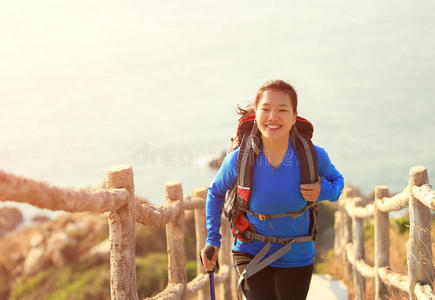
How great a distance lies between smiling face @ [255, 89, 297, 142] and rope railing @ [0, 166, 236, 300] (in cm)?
88

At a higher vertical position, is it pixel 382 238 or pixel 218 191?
pixel 218 191

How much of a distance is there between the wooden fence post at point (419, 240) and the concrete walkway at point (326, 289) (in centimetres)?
317

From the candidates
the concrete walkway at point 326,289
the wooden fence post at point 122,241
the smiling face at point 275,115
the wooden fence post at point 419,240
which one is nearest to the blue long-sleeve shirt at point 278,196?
the smiling face at point 275,115

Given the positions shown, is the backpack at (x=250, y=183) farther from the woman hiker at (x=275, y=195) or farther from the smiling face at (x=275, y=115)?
the smiling face at (x=275, y=115)

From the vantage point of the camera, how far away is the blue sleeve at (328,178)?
3.28 meters

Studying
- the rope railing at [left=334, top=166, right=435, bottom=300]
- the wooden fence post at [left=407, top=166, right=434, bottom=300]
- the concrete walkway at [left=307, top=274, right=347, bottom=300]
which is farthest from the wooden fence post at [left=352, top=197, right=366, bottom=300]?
the wooden fence post at [left=407, top=166, right=434, bottom=300]

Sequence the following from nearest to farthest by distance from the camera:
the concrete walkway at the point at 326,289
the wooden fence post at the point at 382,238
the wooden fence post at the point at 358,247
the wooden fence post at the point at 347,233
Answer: the wooden fence post at the point at 382,238, the wooden fence post at the point at 358,247, the concrete walkway at the point at 326,289, the wooden fence post at the point at 347,233

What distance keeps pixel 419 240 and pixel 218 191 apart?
1847 mm

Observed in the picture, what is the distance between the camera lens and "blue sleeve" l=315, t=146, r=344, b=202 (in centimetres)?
328

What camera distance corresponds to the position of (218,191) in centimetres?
344

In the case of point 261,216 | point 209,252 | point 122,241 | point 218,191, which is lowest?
point 209,252

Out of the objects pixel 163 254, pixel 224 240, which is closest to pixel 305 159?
pixel 224 240

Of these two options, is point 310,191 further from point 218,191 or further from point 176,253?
point 176,253

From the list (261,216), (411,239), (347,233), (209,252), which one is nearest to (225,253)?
(347,233)
